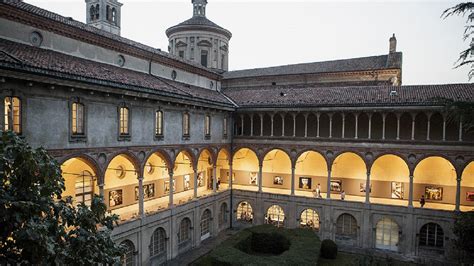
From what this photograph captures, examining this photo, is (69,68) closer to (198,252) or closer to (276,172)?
(198,252)

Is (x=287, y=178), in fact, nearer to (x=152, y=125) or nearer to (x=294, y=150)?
(x=294, y=150)

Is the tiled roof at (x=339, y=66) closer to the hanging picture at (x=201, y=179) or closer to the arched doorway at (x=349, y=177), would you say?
the arched doorway at (x=349, y=177)

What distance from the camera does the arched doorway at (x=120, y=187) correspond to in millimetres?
22953

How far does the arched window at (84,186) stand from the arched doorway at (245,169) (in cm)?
1505

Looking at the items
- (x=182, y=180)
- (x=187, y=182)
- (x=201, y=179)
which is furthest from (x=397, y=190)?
(x=182, y=180)

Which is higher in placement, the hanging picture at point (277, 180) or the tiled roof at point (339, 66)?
the tiled roof at point (339, 66)

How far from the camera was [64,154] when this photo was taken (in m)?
16.6

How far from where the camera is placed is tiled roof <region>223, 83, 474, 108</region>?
2477 centimetres

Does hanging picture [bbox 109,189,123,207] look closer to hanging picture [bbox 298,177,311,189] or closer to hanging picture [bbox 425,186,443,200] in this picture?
hanging picture [bbox 298,177,311,189]

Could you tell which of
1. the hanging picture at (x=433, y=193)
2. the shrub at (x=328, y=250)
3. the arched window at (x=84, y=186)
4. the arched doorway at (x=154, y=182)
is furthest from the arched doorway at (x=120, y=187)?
the hanging picture at (x=433, y=193)

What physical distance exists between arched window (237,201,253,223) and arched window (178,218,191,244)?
6929 millimetres

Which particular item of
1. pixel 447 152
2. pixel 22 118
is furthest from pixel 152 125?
pixel 447 152

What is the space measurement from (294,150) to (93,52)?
17537mm

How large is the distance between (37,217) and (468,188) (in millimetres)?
30611
